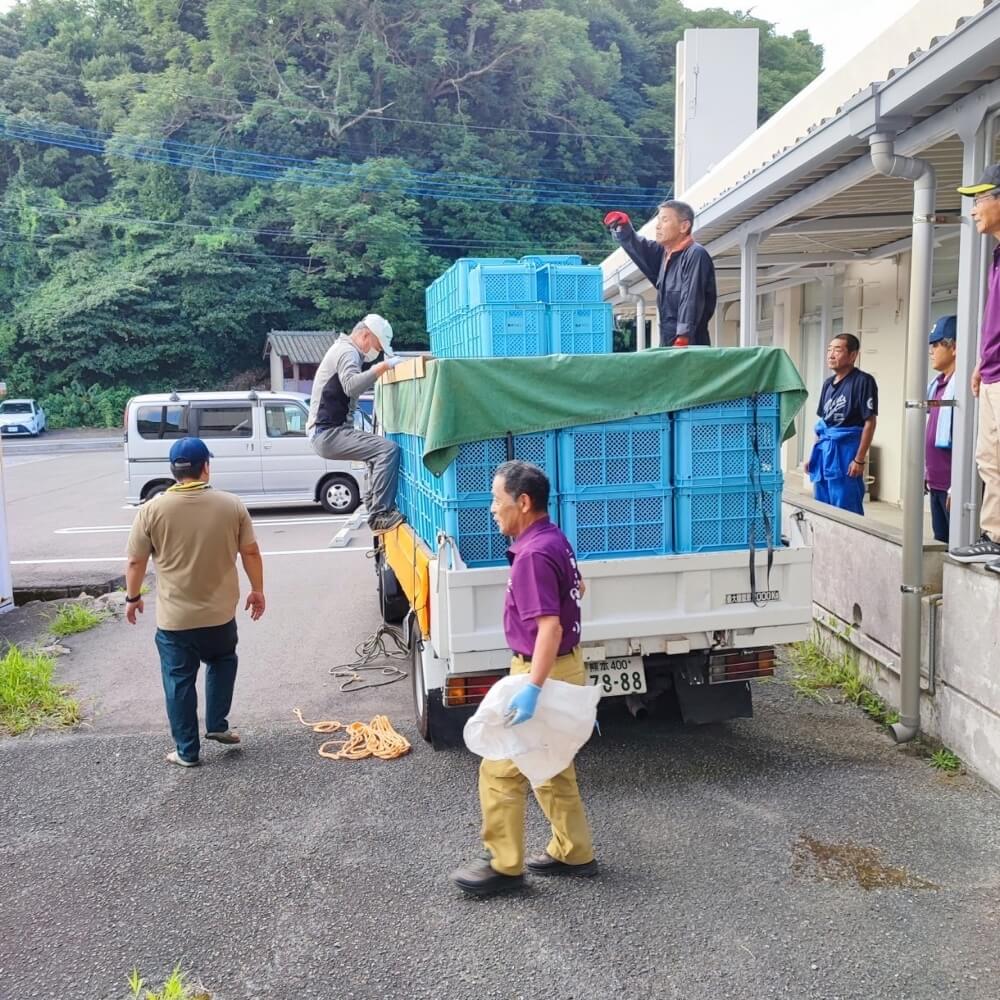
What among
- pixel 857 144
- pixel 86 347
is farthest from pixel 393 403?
pixel 86 347

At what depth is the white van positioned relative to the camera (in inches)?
527

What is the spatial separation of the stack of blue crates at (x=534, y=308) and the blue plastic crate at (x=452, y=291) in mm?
16

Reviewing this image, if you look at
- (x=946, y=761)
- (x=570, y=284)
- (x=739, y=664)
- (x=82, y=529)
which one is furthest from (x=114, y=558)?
(x=946, y=761)

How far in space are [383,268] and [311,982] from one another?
37.0 meters

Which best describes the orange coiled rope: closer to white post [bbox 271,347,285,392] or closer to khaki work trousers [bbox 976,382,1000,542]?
khaki work trousers [bbox 976,382,1000,542]

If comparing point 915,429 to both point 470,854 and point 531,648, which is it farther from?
point 470,854

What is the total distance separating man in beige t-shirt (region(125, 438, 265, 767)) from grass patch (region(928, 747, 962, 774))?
3.63 m

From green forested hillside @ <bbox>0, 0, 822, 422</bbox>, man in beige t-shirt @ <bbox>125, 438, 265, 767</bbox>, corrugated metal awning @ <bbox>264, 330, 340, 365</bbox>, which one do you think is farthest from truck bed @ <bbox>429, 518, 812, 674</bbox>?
green forested hillside @ <bbox>0, 0, 822, 422</bbox>

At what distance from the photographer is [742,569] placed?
4.27 m

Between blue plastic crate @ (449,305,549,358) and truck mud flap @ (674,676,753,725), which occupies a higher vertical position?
blue plastic crate @ (449,305,549,358)

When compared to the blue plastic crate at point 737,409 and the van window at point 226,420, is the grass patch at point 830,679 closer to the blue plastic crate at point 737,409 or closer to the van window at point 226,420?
the blue plastic crate at point 737,409

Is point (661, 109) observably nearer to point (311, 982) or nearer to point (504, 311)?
point (504, 311)

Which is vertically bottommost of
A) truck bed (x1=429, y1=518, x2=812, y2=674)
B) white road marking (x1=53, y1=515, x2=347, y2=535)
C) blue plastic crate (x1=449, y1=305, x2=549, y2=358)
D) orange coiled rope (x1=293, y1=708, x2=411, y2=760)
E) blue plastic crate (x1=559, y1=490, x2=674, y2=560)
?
orange coiled rope (x1=293, y1=708, x2=411, y2=760)

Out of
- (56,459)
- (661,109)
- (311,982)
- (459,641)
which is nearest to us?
(311,982)
